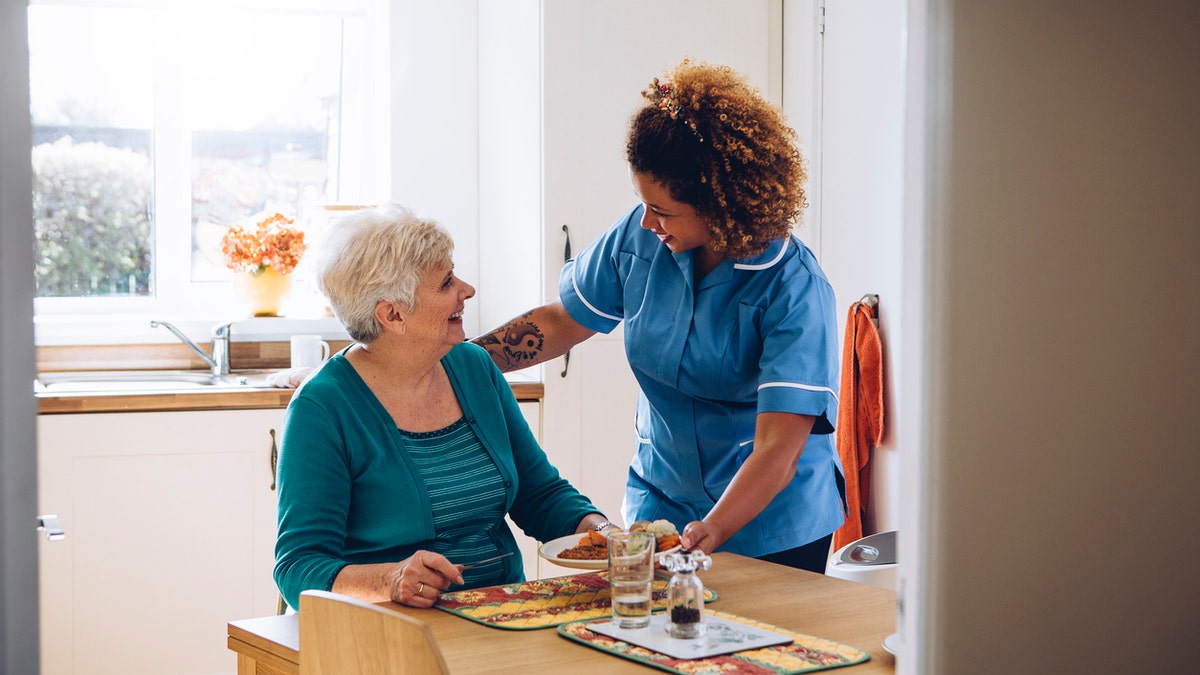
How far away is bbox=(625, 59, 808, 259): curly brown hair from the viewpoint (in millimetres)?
1755

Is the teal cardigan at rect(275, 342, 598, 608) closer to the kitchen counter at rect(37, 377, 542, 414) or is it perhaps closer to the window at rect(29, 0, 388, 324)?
the kitchen counter at rect(37, 377, 542, 414)

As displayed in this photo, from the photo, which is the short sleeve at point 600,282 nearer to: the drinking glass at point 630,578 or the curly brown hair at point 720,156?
the curly brown hair at point 720,156

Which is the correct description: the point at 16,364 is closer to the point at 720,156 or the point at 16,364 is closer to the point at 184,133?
the point at 720,156

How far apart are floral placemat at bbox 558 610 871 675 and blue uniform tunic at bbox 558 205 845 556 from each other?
48 cm

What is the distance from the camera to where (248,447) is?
2.89 metres

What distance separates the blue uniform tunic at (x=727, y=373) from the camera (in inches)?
70.2

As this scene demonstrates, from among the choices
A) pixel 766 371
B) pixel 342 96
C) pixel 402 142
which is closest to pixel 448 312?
pixel 766 371

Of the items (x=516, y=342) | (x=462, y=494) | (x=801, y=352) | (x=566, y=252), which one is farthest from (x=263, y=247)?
(x=801, y=352)

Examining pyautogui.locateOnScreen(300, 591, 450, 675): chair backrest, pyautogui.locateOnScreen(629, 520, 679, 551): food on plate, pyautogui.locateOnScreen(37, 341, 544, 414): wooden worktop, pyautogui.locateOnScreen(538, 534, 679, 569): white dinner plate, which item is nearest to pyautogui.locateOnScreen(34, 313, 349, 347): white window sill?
pyautogui.locateOnScreen(37, 341, 544, 414): wooden worktop

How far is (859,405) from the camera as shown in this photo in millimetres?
2822

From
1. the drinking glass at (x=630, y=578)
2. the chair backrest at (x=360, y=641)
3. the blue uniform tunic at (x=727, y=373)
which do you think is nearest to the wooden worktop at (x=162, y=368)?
the blue uniform tunic at (x=727, y=373)

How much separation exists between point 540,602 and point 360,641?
411 mm

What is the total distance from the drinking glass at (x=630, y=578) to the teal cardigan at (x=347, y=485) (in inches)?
15.6

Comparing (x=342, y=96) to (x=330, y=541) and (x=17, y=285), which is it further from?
(x=17, y=285)
